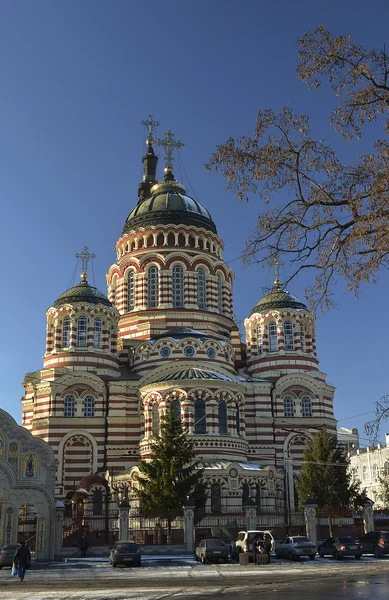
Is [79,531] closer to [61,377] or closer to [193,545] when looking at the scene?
[193,545]

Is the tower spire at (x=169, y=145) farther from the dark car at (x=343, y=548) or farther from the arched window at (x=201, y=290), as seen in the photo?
Answer: the dark car at (x=343, y=548)

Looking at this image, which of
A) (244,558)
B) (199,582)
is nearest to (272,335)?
(244,558)

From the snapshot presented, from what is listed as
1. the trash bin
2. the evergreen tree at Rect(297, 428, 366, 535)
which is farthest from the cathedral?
the trash bin

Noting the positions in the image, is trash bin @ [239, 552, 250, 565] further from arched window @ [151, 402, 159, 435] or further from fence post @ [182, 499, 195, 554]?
arched window @ [151, 402, 159, 435]

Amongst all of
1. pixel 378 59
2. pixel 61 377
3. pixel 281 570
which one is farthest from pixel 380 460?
pixel 378 59

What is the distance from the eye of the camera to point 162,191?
60875 mm

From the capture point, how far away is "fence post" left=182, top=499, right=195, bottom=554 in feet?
108

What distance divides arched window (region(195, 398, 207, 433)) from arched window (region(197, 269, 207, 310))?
497 inches

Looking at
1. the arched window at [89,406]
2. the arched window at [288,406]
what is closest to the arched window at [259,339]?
the arched window at [288,406]

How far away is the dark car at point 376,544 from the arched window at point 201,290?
2681 centimetres

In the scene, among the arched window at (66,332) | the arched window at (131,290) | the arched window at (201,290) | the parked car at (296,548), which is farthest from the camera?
the arched window at (131,290)

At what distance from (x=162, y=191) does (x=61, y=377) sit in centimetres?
2180

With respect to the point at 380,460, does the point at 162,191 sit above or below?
above

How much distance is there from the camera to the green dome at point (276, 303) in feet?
173
